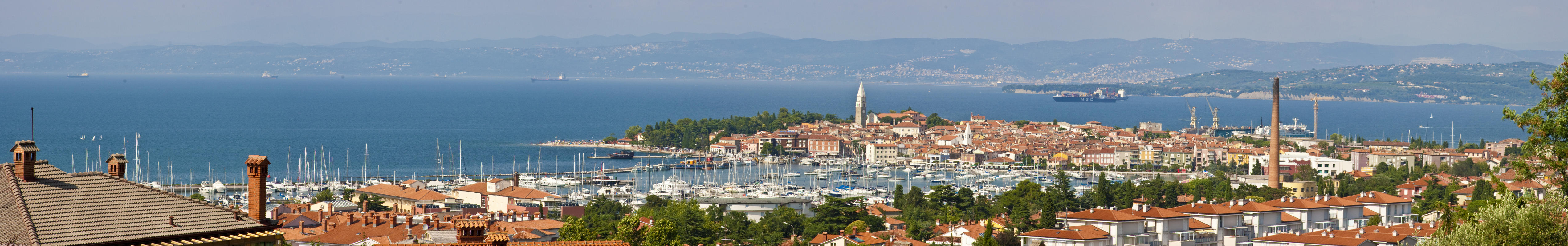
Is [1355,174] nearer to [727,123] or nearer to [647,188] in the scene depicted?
[647,188]

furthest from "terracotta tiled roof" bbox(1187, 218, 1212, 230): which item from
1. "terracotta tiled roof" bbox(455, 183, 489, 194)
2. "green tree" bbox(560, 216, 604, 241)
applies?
"terracotta tiled roof" bbox(455, 183, 489, 194)

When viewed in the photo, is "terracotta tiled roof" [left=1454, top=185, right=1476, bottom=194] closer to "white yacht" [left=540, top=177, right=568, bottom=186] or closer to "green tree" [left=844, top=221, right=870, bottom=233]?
"green tree" [left=844, top=221, right=870, bottom=233]

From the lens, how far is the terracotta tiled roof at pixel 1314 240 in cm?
2147

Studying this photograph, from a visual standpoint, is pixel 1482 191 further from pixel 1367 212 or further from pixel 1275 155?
pixel 1275 155

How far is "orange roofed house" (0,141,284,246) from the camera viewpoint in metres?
6.24

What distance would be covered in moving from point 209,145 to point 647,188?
106 feet

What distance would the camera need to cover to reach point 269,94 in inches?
6378

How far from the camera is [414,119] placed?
11112cm

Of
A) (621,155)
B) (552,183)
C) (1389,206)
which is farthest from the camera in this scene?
(621,155)

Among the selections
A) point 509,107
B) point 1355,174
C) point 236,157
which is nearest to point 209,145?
point 236,157

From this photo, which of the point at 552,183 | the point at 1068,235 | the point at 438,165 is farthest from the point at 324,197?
the point at 438,165

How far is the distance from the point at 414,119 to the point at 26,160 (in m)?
108

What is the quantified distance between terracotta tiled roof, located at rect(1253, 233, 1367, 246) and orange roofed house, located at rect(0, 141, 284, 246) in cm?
1809

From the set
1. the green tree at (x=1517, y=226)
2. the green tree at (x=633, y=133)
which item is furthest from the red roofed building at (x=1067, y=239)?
the green tree at (x=633, y=133)
